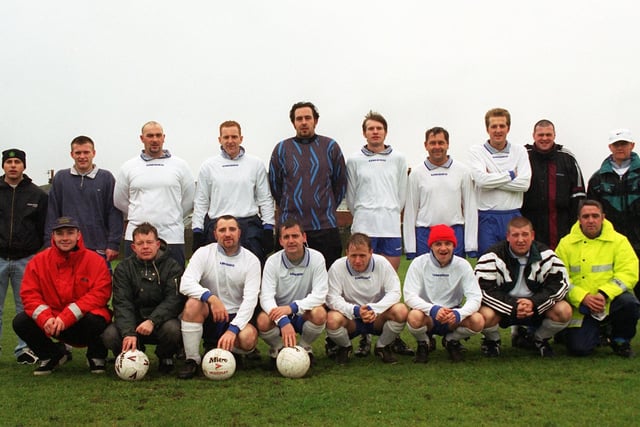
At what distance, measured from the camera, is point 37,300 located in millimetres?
5789

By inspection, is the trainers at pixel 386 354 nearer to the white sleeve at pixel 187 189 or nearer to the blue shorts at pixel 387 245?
the blue shorts at pixel 387 245

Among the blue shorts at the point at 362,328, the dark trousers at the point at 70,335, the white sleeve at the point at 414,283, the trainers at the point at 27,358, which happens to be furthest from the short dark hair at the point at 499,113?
the trainers at the point at 27,358

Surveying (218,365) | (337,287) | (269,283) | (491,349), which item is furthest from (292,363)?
(491,349)

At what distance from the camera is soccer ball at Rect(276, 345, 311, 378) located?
215 inches

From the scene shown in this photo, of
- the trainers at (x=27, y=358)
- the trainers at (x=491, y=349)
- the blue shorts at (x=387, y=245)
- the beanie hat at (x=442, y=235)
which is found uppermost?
the beanie hat at (x=442, y=235)

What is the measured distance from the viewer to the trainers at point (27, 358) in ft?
20.8

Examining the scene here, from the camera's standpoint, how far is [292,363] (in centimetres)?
547

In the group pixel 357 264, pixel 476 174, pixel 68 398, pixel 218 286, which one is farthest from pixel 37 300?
pixel 476 174

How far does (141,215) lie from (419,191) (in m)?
2.92

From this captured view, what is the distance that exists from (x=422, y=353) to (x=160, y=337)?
7.89ft

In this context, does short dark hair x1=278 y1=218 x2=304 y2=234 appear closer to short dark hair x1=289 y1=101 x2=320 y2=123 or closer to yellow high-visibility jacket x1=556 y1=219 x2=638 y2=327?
short dark hair x1=289 y1=101 x2=320 y2=123

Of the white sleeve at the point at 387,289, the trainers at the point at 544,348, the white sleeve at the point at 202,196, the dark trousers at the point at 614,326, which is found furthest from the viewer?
the white sleeve at the point at 202,196

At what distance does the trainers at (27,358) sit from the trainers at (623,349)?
5.61 m

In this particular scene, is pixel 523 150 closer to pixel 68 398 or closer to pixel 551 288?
pixel 551 288
